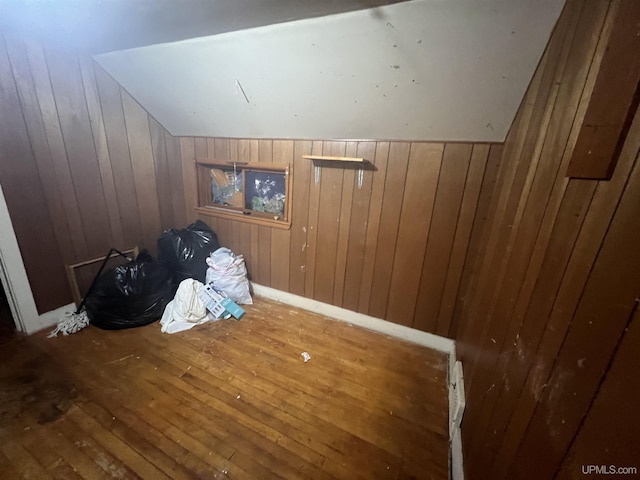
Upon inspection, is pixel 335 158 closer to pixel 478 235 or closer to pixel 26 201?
pixel 478 235

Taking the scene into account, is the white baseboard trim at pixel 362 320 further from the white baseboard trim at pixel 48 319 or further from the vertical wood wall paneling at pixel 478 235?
the white baseboard trim at pixel 48 319

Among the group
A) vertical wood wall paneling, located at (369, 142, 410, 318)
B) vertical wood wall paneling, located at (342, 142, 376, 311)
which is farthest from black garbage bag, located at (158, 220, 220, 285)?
vertical wood wall paneling, located at (369, 142, 410, 318)

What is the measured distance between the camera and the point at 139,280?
2.05 m

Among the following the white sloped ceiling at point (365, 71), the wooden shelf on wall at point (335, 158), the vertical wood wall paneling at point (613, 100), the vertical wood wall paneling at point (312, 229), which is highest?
the white sloped ceiling at point (365, 71)

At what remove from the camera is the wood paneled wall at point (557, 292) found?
18.7 inches

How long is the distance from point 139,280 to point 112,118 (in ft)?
4.36

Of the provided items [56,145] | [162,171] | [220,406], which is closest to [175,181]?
[162,171]

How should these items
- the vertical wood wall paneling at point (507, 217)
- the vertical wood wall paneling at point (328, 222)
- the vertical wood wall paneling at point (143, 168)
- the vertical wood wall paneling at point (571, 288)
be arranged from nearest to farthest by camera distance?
1. the vertical wood wall paneling at point (571, 288)
2. the vertical wood wall paneling at point (507, 217)
3. the vertical wood wall paneling at point (328, 222)
4. the vertical wood wall paneling at point (143, 168)

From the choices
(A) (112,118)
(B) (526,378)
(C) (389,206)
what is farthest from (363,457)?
(A) (112,118)

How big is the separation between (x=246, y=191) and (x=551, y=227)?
7.67ft

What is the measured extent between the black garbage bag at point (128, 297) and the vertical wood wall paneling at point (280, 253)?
927mm

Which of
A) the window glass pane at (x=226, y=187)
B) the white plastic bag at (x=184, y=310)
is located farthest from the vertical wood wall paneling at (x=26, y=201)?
the window glass pane at (x=226, y=187)

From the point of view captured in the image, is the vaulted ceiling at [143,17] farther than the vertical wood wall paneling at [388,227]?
No

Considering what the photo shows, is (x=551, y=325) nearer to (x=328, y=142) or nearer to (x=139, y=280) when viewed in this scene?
(x=328, y=142)
